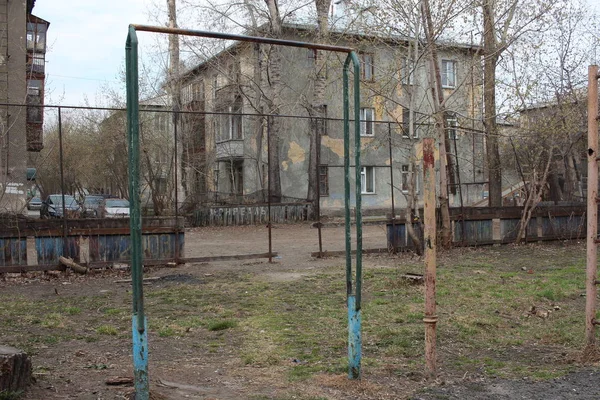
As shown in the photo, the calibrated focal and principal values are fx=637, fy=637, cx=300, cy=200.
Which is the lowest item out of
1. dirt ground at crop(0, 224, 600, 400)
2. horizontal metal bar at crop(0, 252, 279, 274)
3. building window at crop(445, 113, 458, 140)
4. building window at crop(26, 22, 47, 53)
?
dirt ground at crop(0, 224, 600, 400)

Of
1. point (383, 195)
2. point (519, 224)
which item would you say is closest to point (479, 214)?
point (519, 224)

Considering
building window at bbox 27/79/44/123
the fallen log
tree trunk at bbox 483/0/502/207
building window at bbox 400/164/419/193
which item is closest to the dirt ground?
the fallen log

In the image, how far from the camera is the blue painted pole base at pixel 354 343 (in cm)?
481

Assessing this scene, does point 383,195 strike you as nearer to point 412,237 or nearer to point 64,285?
point 412,237

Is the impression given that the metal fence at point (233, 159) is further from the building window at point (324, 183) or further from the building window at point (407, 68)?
the building window at point (407, 68)

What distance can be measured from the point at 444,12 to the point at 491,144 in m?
5.27

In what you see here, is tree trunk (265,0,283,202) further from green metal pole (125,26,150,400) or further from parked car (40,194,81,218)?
green metal pole (125,26,150,400)

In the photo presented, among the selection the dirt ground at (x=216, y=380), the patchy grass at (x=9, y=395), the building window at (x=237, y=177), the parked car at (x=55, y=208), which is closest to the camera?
the patchy grass at (x=9, y=395)

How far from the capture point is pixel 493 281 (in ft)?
33.8

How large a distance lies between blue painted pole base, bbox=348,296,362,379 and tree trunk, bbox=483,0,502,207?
10366 mm

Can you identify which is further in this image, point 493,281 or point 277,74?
point 277,74

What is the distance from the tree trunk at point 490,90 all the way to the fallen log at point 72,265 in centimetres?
911

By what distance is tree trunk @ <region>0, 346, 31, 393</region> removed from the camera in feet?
13.1

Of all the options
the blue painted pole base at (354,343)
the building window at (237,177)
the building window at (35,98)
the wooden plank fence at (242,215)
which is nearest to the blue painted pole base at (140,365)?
the blue painted pole base at (354,343)
